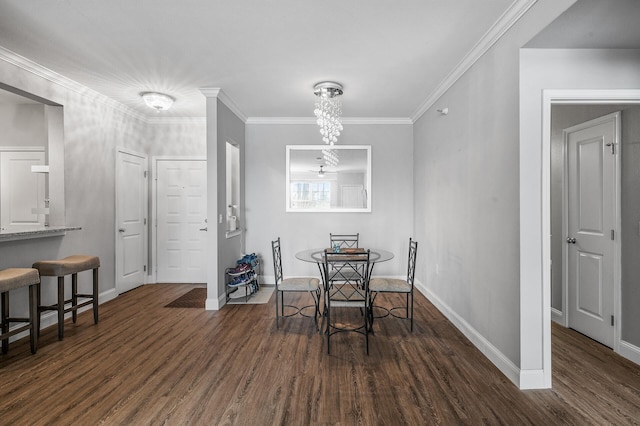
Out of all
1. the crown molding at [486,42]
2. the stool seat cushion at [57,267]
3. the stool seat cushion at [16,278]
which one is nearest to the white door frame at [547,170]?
the crown molding at [486,42]

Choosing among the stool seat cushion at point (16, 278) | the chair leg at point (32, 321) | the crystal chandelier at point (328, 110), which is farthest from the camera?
the crystal chandelier at point (328, 110)

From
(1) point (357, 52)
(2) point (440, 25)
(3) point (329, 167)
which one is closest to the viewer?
(2) point (440, 25)

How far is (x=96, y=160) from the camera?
4309 millimetres

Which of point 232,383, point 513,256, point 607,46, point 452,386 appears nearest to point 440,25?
point 607,46

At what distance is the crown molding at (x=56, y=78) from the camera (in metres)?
3.12

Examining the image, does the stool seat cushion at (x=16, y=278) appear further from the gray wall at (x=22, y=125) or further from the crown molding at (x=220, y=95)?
the crown molding at (x=220, y=95)

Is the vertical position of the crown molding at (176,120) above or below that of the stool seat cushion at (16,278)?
above

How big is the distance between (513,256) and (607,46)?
1.62 metres

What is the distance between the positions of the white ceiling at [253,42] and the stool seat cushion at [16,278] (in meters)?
2.00

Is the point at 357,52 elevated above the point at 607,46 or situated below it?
above

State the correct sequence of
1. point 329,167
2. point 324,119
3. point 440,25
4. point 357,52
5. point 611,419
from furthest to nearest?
1. point 329,167
2. point 324,119
3. point 357,52
4. point 440,25
5. point 611,419

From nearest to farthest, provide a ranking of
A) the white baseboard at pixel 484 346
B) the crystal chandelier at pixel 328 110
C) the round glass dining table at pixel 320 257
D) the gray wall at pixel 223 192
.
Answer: the white baseboard at pixel 484 346 < the round glass dining table at pixel 320 257 < the crystal chandelier at pixel 328 110 < the gray wall at pixel 223 192

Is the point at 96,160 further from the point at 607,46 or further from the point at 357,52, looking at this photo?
the point at 607,46

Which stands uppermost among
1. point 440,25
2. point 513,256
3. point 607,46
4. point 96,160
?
point 440,25
